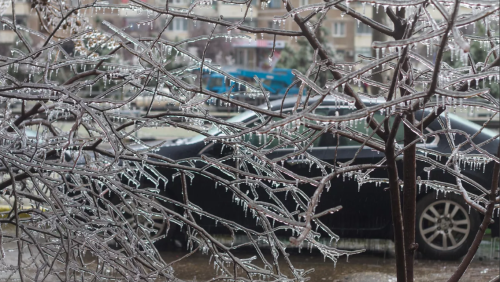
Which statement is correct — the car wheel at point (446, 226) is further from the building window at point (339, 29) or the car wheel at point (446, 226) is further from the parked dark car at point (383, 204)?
the building window at point (339, 29)

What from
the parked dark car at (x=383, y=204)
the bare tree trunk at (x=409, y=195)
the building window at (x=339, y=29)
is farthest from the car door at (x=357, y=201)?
the building window at (x=339, y=29)

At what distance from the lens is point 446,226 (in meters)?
6.45

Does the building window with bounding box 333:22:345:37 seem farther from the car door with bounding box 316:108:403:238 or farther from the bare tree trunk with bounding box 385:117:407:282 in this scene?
the bare tree trunk with bounding box 385:117:407:282

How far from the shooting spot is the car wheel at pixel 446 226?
6.43 meters

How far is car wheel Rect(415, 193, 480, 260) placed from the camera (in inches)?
253

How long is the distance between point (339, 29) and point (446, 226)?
87.0 feet

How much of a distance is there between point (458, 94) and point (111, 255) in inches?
69.4

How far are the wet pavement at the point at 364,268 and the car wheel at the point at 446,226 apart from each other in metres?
0.13

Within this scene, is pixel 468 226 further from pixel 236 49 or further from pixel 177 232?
pixel 236 49

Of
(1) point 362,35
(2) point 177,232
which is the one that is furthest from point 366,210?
(1) point 362,35

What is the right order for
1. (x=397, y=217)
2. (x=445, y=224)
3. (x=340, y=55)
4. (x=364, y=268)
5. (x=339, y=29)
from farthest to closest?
(x=339, y=29) < (x=340, y=55) < (x=445, y=224) < (x=364, y=268) < (x=397, y=217)

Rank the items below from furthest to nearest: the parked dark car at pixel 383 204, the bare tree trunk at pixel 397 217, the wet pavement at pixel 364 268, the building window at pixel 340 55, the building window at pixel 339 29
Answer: the building window at pixel 339 29, the building window at pixel 340 55, the parked dark car at pixel 383 204, the wet pavement at pixel 364 268, the bare tree trunk at pixel 397 217

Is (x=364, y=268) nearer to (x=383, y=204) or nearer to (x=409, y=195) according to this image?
(x=383, y=204)

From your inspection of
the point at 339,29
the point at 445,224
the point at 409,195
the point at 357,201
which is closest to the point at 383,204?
the point at 357,201
